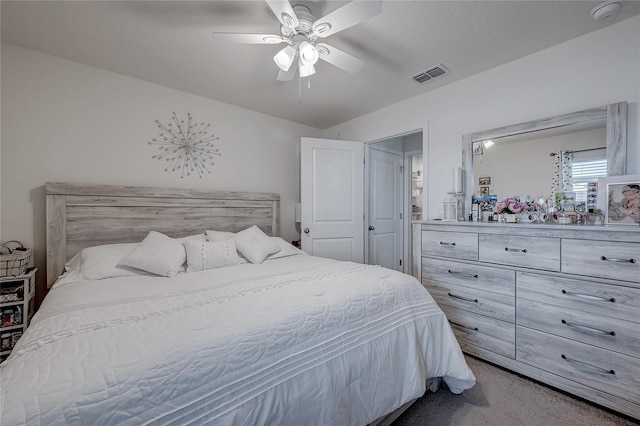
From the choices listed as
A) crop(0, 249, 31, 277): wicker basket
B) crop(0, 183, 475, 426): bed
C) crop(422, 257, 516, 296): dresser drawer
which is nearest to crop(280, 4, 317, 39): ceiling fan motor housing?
crop(0, 183, 475, 426): bed

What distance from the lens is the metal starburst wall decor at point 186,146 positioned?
275 centimetres

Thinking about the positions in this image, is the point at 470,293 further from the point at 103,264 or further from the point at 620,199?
the point at 103,264

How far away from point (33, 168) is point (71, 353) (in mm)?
2170

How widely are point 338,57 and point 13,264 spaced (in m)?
2.63

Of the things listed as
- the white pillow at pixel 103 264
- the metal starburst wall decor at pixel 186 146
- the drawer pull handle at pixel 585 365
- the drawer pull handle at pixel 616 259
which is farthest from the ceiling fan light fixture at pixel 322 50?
the drawer pull handle at pixel 585 365

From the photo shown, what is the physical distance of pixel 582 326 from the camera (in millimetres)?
1623

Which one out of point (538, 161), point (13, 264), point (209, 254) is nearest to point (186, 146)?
point (209, 254)

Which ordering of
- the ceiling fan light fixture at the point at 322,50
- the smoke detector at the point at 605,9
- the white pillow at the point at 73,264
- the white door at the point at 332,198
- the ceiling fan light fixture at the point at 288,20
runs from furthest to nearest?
the white door at the point at 332,198
the white pillow at the point at 73,264
the ceiling fan light fixture at the point at 322,50
the smoke detector at the point at 605,9
the ceiling fan light fixture at the point at 288,20

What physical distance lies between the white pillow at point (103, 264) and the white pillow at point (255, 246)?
0.76 m

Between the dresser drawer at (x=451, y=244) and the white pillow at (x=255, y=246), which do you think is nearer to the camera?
the dresser drawer at (x=451, y=244)

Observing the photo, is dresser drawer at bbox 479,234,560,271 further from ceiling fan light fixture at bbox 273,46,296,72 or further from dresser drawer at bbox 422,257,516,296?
ceiling fan light fixture at bbox 273,46,296,72

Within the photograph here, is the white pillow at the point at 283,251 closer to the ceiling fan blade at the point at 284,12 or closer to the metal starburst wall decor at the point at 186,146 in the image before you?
the metal starburst wall decor at the point at 186,146

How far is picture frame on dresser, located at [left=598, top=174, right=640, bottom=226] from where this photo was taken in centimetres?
166

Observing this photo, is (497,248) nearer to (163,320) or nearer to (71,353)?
(163,320)
